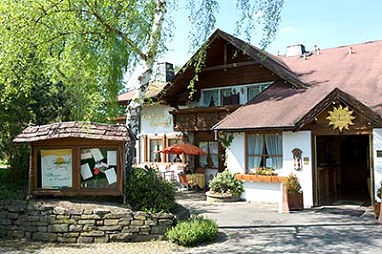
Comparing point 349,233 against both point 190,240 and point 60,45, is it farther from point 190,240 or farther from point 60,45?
point 60,45

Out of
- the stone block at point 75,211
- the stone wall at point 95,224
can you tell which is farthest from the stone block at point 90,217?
the stone block at point 75,211

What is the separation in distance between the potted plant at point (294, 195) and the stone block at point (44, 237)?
24.2 feet

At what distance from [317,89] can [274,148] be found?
3.25 meters

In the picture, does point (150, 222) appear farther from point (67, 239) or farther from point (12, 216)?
point (12, 216)

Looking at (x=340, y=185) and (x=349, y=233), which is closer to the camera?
(x=349, y=233)

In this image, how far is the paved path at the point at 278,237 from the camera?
8.98m

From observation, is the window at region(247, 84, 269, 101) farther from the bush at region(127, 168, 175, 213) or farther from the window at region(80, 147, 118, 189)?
the window at region(80, 147, 118, 189)

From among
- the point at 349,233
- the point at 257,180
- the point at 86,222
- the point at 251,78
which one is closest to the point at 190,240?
the point at 86,222

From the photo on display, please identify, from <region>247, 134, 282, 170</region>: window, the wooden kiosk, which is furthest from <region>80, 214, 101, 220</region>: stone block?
<region>247, 134, 282, 170</region>: window

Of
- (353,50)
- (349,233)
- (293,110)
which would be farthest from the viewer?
(353,50)

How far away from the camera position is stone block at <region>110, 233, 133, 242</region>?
980 cm

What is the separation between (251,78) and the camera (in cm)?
1953

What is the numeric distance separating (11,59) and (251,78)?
11508 millimetres

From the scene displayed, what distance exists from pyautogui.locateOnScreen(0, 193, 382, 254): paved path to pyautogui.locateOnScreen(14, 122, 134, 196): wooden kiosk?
143 centimetres
